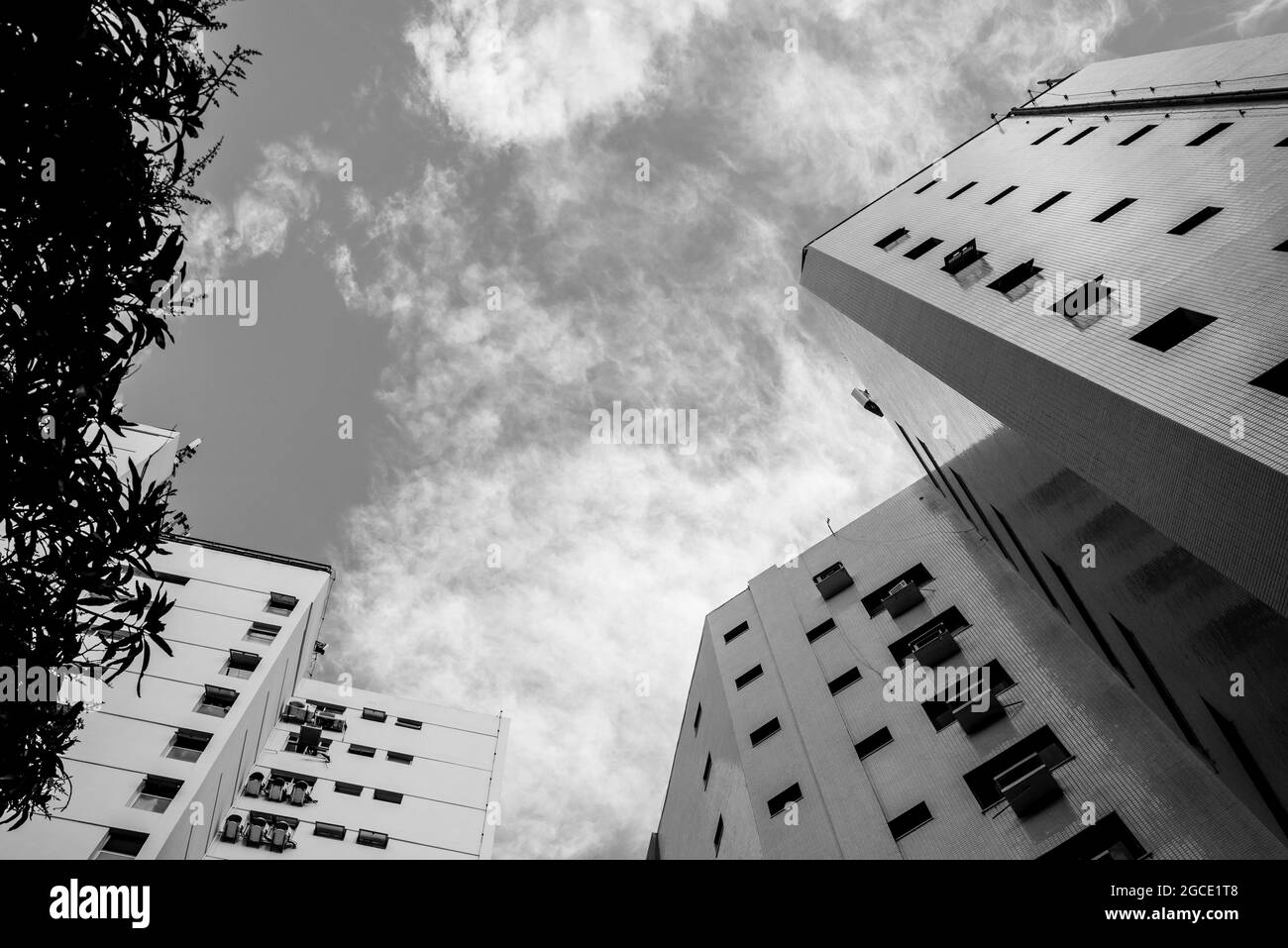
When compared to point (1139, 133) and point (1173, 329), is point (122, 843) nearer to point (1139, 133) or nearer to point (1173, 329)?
point (1173, 329)

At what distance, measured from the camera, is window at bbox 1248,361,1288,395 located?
10.9 m

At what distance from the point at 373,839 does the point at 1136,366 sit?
104 ft

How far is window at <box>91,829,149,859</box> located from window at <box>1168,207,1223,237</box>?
28.6m

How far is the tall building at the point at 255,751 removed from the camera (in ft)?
82.2

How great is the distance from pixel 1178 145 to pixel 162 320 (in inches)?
823

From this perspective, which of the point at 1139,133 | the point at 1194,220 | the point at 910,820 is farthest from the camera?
the point at 1139,133

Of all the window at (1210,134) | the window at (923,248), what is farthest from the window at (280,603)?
the window at (1210,134)

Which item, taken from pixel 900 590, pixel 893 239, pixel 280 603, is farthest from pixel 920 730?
pixel 280 603

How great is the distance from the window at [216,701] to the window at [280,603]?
15.6 ft

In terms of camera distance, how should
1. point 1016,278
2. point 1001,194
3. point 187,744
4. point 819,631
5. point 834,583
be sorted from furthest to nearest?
point 834,583 < point 187,744 < point 819,631 < point 1001,194 < point 1016,278

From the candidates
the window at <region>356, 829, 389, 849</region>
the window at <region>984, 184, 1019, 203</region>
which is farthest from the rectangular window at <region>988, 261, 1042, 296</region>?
the window at <region>356, 829, 389, 849</region>

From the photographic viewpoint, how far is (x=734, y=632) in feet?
100

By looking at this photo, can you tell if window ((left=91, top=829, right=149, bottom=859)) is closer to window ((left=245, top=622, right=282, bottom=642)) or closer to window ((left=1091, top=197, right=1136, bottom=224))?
window ((left=245, top=622, right=282, bottom=642))

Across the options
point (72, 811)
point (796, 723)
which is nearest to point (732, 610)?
point (796, 723)
